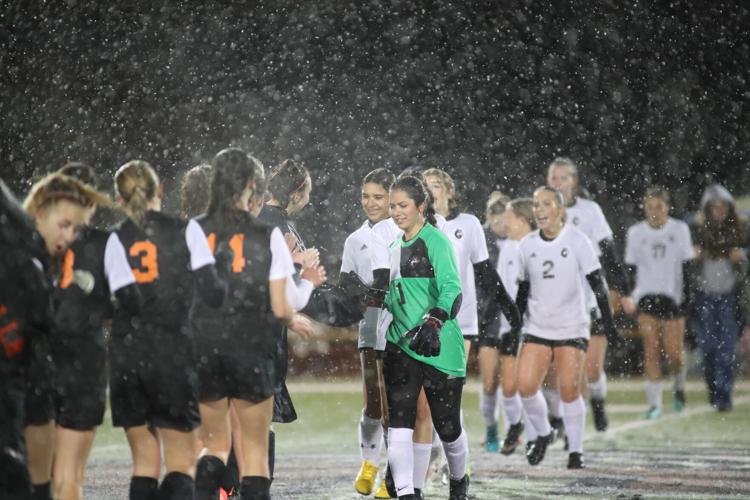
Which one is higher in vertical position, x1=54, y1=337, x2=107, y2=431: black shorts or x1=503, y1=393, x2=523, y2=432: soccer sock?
x1=54, y1=337, x2=107, y2=431: black shorts

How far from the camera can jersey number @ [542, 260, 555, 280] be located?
9695mm

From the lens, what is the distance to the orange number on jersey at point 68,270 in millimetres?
5586

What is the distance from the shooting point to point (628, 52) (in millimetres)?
28312

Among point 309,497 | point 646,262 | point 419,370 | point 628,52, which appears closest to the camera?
point 419,370

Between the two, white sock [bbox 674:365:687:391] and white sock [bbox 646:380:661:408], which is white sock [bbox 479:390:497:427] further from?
white sock [bbox 674:365:687:391]

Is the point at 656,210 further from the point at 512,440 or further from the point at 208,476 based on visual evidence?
the point at 208,476

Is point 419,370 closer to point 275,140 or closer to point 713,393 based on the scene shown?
point 713,393

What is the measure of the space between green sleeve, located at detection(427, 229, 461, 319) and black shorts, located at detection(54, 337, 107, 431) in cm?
206

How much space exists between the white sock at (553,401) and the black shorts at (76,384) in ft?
21.0

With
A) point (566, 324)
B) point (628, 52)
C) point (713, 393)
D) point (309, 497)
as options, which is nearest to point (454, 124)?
point (628, 52)

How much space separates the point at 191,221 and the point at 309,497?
111 inches

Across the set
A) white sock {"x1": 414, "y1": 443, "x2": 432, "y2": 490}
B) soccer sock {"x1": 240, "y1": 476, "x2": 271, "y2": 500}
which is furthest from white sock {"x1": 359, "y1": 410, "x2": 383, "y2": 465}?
soccer sock {"x1": 240, "y1": 476, "x2": 271, "y2": 500}

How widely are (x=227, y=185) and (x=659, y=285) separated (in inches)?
373

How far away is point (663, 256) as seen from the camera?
14.6 meters
